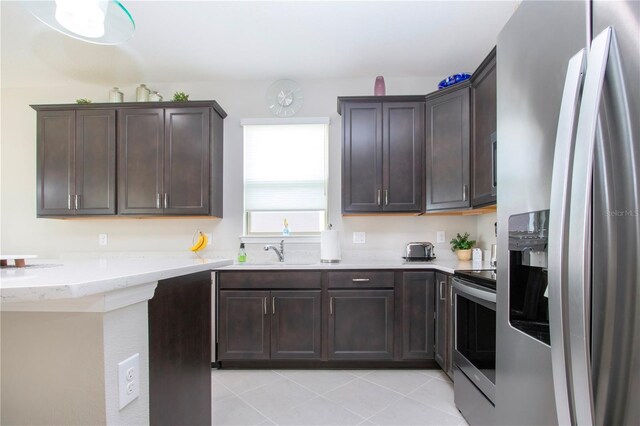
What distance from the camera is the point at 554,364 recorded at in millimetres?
667

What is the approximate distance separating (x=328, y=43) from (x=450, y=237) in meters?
2.22

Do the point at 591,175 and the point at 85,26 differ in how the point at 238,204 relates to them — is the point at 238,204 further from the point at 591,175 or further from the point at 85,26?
the point at 591,175

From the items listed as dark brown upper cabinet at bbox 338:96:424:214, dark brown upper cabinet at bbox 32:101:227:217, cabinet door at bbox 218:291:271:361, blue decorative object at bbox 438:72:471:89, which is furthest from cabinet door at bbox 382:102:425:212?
dark brown upper cabinet at bbox 32:101:227:217

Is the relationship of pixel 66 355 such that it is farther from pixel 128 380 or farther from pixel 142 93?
pixel 142 93

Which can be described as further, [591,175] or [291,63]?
[291,63]

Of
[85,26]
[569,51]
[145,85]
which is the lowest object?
[569,51]

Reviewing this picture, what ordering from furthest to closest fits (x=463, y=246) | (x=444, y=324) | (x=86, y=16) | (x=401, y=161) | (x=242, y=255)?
1. (x=242, y=255)
2. (x=463, y=246)
3. (x=401, y=161)
4. (x=444, y=324)
5. (x=86, y=16)

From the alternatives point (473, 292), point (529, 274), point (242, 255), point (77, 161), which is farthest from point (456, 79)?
point (77, 161)

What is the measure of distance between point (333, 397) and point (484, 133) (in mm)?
2258

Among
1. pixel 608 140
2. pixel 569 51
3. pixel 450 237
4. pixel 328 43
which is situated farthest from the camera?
pixel 450 237

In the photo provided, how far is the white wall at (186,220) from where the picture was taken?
319 cm

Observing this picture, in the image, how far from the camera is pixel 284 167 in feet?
10.7

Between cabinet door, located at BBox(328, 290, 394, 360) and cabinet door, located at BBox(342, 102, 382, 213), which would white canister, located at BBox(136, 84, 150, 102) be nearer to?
cabinet door, located at BBox(342, 102, 382, 213)

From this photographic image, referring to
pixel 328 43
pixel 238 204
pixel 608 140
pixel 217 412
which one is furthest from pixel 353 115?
pixel 217 412
